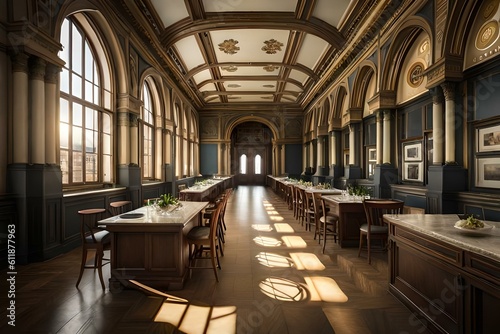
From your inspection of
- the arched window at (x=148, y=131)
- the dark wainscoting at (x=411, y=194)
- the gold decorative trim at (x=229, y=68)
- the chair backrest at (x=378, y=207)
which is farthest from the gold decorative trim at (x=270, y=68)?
the chair backrest at (x=378, y=207)

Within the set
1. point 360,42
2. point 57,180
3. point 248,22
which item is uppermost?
point 248,22

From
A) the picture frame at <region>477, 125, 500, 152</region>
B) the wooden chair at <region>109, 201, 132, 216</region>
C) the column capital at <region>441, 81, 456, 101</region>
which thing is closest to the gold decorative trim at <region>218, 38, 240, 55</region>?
the wooden chair at <region>109, 201, 132, 216</region>

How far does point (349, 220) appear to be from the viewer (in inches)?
209

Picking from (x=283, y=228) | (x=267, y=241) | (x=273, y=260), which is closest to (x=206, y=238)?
(x=273, y=260)

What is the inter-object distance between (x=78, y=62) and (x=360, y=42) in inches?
284

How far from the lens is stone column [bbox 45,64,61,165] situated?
4562mm

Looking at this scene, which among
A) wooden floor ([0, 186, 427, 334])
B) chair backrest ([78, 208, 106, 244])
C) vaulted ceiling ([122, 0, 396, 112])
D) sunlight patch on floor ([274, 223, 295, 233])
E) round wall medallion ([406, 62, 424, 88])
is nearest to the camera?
wooden floor ([0, 186, 427, 334])

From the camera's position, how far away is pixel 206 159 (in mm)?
18891

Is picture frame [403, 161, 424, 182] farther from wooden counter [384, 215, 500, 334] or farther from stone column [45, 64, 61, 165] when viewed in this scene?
stone column [45, 64, 61, 165]

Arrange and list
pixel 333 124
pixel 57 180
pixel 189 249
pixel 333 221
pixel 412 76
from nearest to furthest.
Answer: pixel 189 249, pixel 57 180, pixel 333 221, pixel 412 76, pixel 333 124

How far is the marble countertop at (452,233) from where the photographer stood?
195 centimetres

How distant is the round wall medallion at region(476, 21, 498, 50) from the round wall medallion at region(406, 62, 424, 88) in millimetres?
1704

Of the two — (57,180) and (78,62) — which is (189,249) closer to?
(57,180)

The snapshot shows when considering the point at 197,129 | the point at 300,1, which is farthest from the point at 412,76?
the point at 197,129
